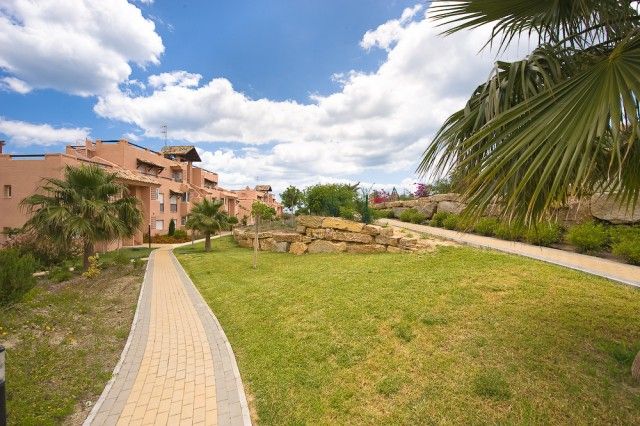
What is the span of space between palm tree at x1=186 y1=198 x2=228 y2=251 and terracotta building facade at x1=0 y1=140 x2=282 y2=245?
1346mm

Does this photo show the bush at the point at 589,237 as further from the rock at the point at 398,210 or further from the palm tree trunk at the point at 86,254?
the palm tree trunk at the point at 86,254

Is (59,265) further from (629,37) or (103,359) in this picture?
(629,37)

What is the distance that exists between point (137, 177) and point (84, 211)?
13.7 metres

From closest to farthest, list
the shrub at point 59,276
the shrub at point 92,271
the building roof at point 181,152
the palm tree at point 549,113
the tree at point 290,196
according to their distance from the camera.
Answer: the palm tree at point 549,113 → the shrub at point 59,276 → the shrub at point 92,271 → the tree at point 290,196 → the building roof at point 181,152

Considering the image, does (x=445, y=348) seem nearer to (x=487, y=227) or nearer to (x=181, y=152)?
(x=487, y=227)

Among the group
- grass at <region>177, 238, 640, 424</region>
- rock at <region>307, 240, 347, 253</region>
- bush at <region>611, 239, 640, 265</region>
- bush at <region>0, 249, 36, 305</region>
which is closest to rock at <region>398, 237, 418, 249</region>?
rock at <region>307, 240, 347, 253</region>

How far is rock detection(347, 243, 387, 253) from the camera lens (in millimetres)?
13805

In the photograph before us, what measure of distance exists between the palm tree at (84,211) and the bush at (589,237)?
15859 mm

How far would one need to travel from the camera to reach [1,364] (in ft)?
7.80

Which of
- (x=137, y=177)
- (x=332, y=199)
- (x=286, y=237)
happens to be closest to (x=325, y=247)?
(x=286, y=237)

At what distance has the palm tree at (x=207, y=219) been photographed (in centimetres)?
2077

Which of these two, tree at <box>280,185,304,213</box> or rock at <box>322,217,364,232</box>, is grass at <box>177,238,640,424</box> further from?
tree at <box>280,185,304,213</box>

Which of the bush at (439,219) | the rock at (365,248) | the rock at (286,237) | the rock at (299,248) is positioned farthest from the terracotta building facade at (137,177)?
the bush at (439,219)

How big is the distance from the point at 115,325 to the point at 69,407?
11.1 feet
